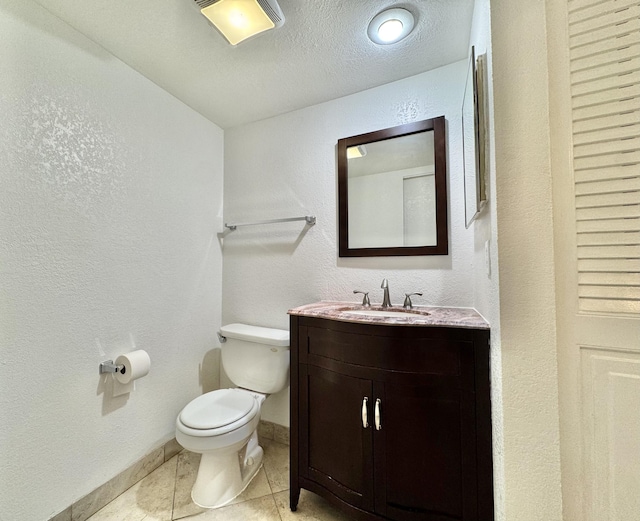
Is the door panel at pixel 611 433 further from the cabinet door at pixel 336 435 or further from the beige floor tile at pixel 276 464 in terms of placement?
the beige floor tile at pixel 276 464

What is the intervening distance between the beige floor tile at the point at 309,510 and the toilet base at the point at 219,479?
21 centimetres

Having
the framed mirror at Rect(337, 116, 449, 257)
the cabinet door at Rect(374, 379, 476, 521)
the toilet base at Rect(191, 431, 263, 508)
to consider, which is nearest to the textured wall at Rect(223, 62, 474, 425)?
the framed mirror at Rect(337, 116, 449, 257)

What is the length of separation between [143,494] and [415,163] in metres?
2.25

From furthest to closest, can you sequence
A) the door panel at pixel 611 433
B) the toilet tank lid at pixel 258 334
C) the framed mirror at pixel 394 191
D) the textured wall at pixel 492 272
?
the toilet tank lid at pixel 258 334
the framed mirror at pixel 394 191
the textured wall at pixel 492 272
the door panel at pixel 611 433

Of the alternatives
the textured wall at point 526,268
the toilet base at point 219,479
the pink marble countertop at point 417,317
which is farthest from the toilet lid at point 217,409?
the textured wall at point 526,268

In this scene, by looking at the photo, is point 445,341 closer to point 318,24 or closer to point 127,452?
point 318,24

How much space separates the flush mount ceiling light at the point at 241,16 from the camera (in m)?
1.02

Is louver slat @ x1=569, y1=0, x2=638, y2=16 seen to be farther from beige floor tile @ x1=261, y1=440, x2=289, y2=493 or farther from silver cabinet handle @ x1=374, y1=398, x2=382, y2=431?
beige floor tile @ x1=261, y1=440, x2=289, y2=493

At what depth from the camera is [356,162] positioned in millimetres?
1609

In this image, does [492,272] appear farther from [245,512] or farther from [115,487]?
[115,487]

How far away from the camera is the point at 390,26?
1164mm

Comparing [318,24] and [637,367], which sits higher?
[318,24]

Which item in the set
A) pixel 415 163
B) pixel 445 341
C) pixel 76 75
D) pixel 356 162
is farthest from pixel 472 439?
pixel 76 75

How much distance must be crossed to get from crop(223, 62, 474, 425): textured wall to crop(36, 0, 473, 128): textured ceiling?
134 mm
